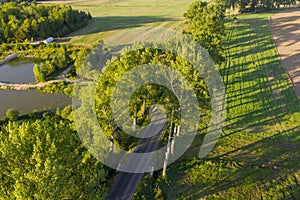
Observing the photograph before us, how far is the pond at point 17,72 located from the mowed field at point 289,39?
4833 cm

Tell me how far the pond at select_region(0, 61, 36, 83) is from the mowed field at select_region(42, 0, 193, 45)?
17.6 meters

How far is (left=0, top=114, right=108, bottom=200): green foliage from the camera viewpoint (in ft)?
53.2

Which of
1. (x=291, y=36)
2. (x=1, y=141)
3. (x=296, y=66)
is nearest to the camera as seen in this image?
(x=1, y=141)

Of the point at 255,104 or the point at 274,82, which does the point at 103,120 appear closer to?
the point at 255,104

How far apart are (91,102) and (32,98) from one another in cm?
2484

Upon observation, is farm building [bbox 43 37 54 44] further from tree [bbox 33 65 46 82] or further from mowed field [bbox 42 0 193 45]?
tree [bbox 33 65 46 82]

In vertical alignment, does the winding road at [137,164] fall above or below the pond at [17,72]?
below

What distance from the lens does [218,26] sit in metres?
55.7

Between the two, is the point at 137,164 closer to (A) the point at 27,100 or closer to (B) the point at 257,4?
(A) the point at 27,100

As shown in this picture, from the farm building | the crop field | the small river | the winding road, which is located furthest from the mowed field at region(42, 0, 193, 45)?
the winding road

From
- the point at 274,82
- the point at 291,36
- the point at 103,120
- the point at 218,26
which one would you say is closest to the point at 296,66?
the point at 274,82

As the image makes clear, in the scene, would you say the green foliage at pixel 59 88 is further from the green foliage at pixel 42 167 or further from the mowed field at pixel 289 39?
the mowed field at pixel 289 39

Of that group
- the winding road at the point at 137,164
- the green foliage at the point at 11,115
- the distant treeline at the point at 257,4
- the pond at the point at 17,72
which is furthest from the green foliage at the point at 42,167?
the distant treeline at the point at 257,4

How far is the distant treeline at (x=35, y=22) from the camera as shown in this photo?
78312 mm
